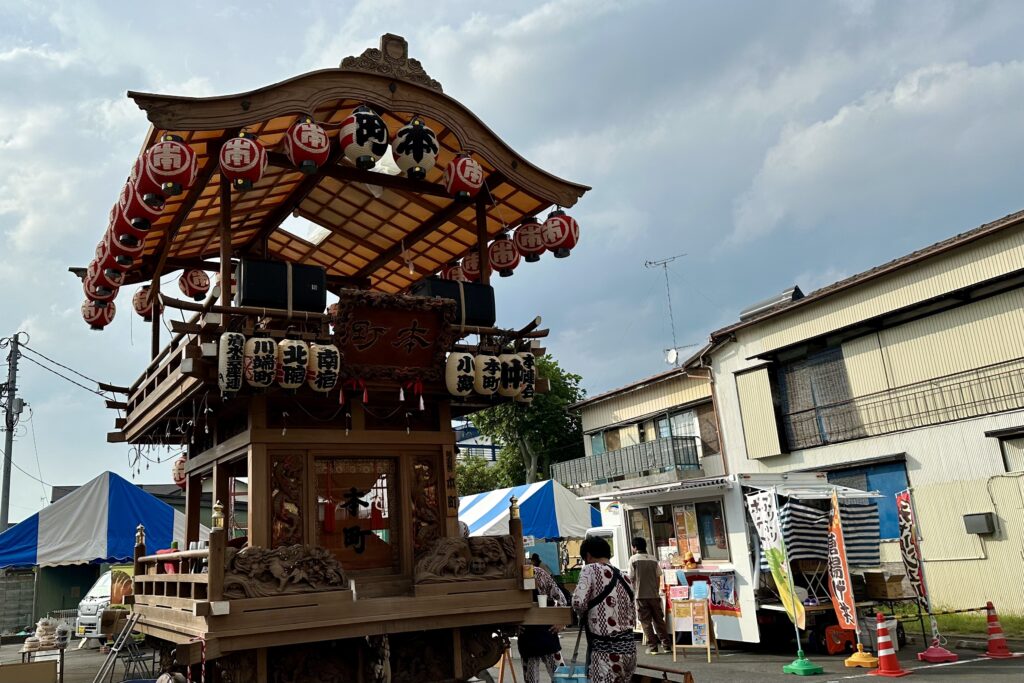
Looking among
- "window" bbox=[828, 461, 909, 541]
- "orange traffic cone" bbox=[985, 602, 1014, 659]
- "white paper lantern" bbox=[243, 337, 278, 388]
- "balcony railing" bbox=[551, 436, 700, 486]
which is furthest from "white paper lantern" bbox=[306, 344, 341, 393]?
"balcony railing" bbox=[551, 436, 700, 486]

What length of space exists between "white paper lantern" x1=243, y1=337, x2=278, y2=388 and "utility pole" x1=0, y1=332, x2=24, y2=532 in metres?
21.6

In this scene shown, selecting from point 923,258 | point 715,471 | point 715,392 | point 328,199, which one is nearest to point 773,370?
point 715,392

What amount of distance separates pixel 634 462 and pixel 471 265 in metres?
17.4

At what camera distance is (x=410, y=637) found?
8570 millimetres

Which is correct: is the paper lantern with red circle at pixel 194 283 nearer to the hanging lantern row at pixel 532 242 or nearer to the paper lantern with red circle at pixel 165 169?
the hanging lantern row at pixel 532 242

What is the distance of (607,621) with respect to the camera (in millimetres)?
6914

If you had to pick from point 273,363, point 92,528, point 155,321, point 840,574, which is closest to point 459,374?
point 273,363

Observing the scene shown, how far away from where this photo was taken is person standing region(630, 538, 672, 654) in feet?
44.4

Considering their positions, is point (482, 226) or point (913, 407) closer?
point (482, 226)

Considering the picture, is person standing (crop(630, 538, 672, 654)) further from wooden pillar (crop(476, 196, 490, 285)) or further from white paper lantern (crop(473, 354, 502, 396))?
wooden pillar (crop(476, 196, 490, 285))

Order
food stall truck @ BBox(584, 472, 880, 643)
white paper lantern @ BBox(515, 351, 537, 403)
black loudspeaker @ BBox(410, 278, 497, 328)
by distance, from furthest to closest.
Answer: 1. food stall truck @ BBox(584, 472, 880, 643)
2. white paper lantern @ BBox(515, 351, 537, 403)
3. black loudspeaker @ BBox(410, 278, 497, 328)

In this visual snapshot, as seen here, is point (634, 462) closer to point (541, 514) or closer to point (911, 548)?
point (541, 514)

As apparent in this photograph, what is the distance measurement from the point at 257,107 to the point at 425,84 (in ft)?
6.90

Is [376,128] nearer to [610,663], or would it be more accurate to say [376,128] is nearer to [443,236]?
[443,236]
